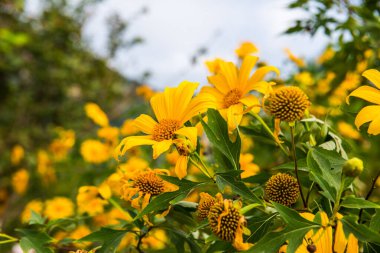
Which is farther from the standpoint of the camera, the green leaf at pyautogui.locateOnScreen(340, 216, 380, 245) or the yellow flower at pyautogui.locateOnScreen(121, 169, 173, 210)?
the yellow flower at pyautogui.locateOnScreen(121, 169, 173, 210)

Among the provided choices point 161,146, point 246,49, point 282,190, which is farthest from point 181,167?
point 246,49

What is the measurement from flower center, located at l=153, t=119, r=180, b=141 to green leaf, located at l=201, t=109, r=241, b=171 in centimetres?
7

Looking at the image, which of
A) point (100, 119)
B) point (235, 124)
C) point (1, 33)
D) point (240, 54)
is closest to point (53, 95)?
point (1, 33)

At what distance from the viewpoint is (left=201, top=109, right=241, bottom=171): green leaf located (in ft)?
2.29

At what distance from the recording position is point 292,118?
686mm

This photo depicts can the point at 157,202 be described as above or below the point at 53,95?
below

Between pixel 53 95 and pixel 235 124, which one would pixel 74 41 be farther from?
pixel 235 124

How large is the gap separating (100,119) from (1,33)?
4231 mm

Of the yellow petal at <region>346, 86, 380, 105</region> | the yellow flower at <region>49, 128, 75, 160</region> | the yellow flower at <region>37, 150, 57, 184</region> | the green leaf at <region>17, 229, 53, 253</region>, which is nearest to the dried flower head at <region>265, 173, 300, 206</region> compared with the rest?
the yellow petal at <region>346, 86, 380, 105</region>

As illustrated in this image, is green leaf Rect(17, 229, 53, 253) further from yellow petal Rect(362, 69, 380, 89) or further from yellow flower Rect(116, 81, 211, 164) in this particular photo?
yellow petal Rect(362, 69, 380, 89)

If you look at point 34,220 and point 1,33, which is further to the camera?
point 1,33

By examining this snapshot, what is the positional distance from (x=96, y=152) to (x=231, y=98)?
56.5 inches

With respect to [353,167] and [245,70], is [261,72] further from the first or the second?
[353,167]

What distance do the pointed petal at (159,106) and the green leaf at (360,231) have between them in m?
0.36
